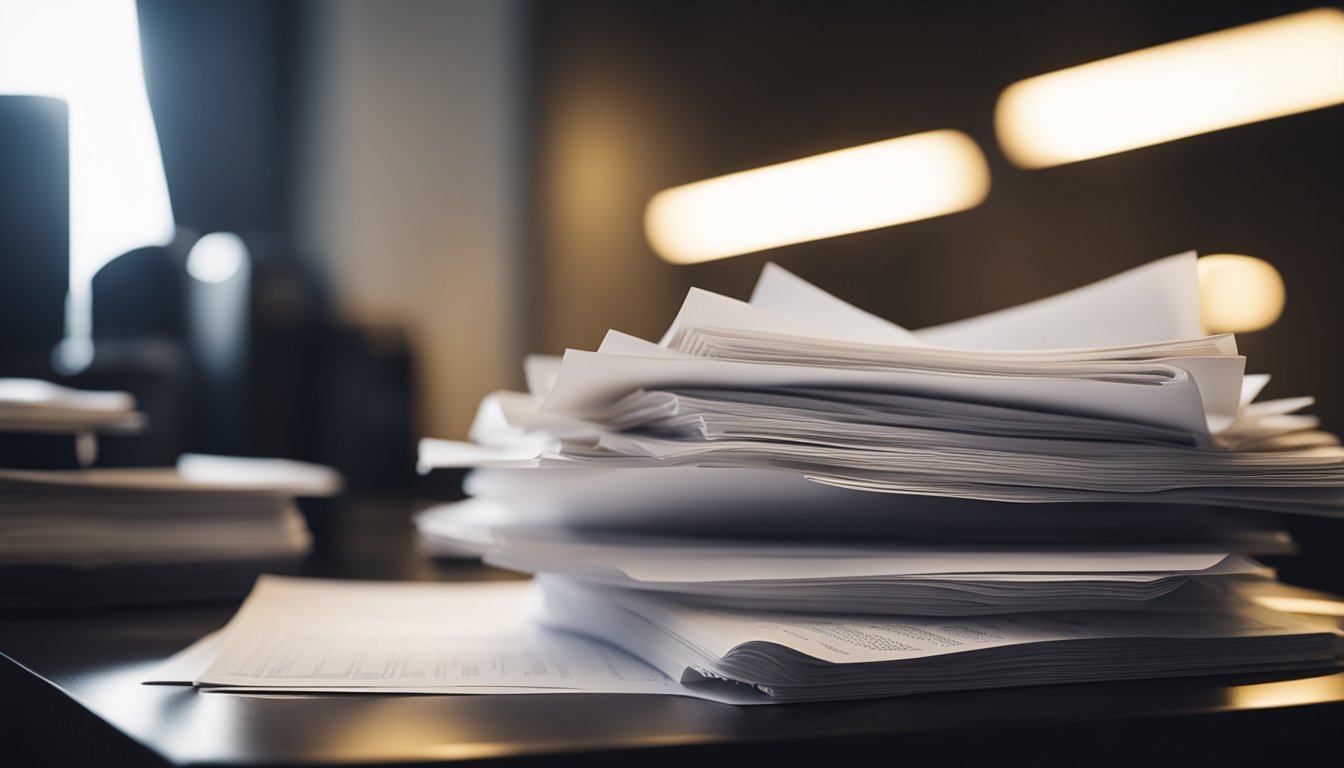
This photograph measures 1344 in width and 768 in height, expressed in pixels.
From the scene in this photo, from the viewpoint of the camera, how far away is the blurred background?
766 millimetres

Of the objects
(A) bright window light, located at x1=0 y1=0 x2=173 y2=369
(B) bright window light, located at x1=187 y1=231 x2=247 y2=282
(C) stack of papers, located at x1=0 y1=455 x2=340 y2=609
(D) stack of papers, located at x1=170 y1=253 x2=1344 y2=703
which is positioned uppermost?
(A) bright window light, located at x1=0 y1=0 x2=173 y2=369

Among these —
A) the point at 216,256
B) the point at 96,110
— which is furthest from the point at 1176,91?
the point at 216,256

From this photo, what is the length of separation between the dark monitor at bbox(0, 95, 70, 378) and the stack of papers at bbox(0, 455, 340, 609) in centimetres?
27

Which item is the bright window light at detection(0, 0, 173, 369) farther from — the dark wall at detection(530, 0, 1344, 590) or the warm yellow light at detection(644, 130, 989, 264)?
the warm yellow light at detection(644, 130, 989, 264)

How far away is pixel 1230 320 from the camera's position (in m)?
0.72

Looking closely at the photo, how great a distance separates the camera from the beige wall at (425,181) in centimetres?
226

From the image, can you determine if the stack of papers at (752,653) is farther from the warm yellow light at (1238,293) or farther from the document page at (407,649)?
the warm yellow light at (1238,293)

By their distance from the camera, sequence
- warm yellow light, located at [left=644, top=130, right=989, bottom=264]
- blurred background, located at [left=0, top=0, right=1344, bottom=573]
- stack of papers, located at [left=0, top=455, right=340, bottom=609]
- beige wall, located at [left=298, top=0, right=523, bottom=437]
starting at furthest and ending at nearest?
beige wall, located at [left=298, top=0, right=523, bottom=437]
warm yellow light, located at [left=644, top=130, right=989, bottom=264]
blurred background, located at [left=0, top=0, right=1344, bottom=573]
stack of papers, located at [left=0, top=455, right=340, bottom=609]

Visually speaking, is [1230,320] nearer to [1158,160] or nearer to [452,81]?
[1158,160]

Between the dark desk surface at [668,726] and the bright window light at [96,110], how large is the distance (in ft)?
6.28

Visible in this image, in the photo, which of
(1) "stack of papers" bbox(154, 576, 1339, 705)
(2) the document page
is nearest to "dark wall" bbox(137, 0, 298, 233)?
(2) the document page

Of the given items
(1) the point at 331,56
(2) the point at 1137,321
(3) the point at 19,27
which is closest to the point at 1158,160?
(2) the point at 1137,321

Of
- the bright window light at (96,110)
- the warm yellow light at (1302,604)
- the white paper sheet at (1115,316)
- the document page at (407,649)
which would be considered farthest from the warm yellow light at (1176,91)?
the bright window light at (96,110)

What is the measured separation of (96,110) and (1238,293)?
7.46 ft
